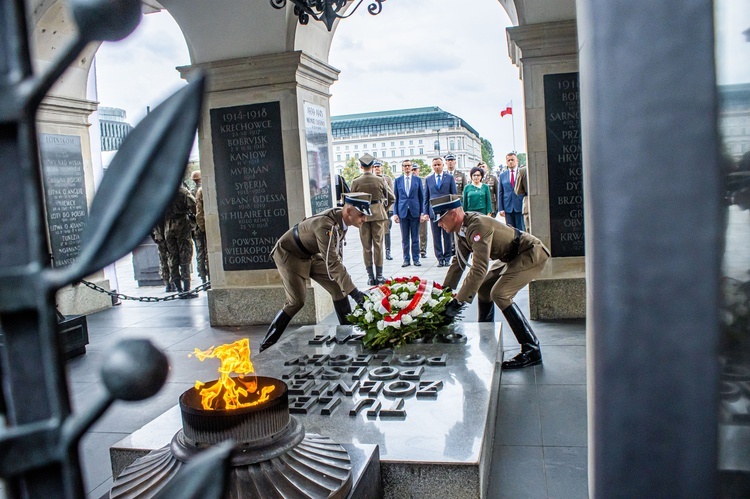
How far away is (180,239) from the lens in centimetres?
1227

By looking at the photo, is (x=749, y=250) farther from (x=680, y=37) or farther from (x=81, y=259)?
(x=81, y=259)

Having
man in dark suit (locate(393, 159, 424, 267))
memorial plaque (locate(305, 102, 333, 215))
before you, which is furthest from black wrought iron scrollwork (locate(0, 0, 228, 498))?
man in dark suit (locate(393, 159, 424, 267))

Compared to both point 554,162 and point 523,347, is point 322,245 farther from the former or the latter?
point 554,162

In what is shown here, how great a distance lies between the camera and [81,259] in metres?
0.56

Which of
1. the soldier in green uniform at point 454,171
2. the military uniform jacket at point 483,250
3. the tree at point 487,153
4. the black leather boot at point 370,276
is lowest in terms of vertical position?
the black leather boot at point 370,276

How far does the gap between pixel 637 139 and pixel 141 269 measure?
46.7 ft

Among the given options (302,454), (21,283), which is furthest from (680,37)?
(302,454)

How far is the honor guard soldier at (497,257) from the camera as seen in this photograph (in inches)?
236

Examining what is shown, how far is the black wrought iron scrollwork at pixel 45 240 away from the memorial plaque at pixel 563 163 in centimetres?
764

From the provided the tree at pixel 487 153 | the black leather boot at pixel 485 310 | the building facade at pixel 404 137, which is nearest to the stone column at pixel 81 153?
the black leather boot at pixel 485 310

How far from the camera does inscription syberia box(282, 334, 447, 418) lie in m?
4.23

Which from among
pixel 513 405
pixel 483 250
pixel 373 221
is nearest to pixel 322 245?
pixel 483 250

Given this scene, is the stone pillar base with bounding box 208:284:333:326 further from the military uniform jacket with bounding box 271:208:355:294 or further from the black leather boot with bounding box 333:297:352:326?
the military uniform jacket with bounding box 271:208:355:294

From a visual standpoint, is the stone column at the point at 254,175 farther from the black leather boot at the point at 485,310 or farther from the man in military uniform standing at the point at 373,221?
the man in military uniform standing at the point at 373,221
